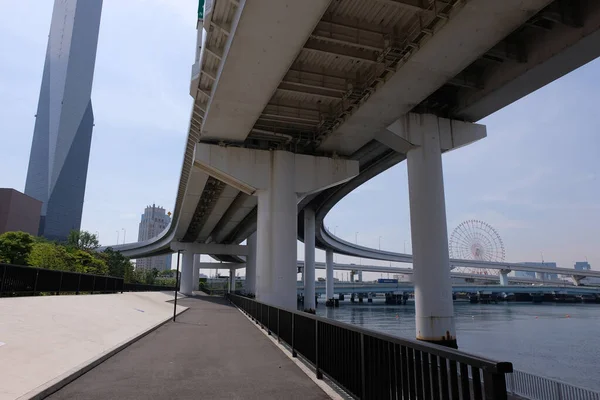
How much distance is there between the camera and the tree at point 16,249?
43.4 m

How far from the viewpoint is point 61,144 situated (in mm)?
170375

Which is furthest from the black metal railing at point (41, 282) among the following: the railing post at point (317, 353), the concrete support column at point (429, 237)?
the concrete support column at point (429, 237)

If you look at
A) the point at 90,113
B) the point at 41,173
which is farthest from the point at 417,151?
the point at 90,113

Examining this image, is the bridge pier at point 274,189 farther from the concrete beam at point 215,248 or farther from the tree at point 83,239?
the tree at point 83,239

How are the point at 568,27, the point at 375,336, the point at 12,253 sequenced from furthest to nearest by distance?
the point at 12,253 → the point at 568,27 → the point at 375,336

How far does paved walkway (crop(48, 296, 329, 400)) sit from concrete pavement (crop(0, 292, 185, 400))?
0.41 metres

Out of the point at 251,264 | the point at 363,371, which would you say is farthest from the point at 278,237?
the point at 251,264

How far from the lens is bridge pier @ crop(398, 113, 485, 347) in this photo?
16062 millimetres

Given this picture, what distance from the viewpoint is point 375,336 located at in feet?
15.3

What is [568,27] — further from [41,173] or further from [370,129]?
[41,173]

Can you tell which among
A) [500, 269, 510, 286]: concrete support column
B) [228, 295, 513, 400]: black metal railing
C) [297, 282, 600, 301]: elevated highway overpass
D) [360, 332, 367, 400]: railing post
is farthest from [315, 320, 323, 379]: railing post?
[500, 269, 510, 286]: concrete support column

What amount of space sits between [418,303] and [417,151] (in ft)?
20.9

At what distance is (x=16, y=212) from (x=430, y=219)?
106 meters

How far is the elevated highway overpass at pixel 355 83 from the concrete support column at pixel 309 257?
2019 cm
